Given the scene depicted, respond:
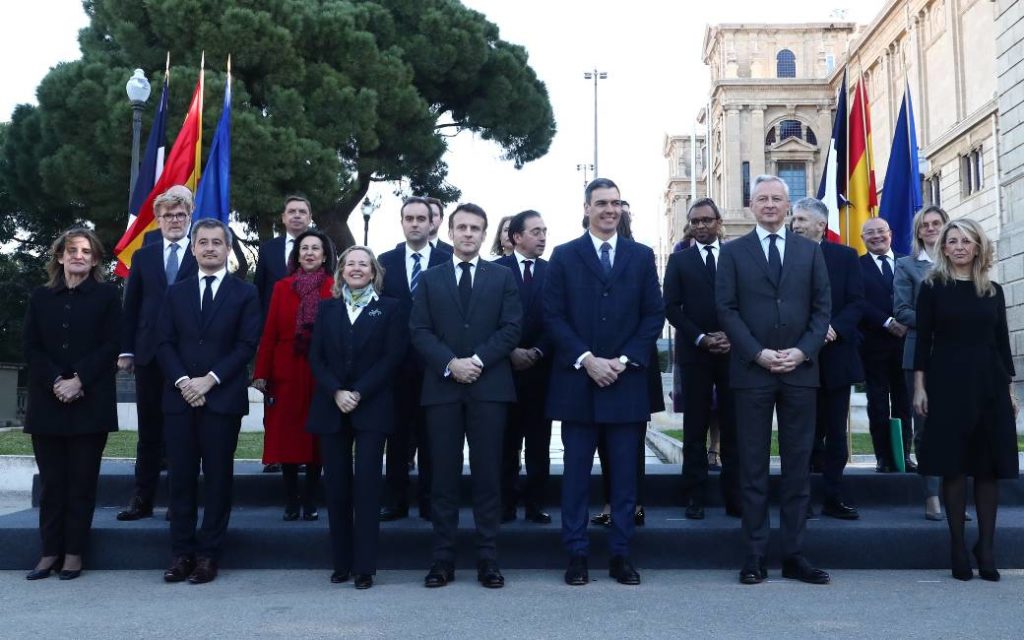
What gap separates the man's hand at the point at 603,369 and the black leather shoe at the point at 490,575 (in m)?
1.16


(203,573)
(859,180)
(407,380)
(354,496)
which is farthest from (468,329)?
(859,180)

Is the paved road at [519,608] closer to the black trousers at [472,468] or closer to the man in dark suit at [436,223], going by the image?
the black trousers at [472,468]

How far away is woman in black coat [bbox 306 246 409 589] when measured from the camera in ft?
17.6

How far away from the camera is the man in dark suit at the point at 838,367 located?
600 cm

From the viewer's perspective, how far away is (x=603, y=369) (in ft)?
17.4

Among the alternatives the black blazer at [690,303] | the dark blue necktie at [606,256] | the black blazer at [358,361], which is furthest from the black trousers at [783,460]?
the black blazer at [358,361]

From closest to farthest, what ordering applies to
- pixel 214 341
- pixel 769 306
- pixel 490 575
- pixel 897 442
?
1. pixel 490 575
2. pixel 769 306
3. pixel 214 341
4. pixel 897 442

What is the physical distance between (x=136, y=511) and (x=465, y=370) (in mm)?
2534

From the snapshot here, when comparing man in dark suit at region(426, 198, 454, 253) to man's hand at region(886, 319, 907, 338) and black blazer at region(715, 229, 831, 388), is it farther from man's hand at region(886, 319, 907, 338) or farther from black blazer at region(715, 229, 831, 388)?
man's hand at region(886, 319, 907, 338)

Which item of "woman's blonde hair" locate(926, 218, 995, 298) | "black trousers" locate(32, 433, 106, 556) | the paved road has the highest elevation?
"woman's blonde hair" locate(926, 218, 995, 298)

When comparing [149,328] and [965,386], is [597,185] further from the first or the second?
[149,328]

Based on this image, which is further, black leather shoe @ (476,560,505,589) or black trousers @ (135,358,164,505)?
black trousers @ (135,358,164,505)

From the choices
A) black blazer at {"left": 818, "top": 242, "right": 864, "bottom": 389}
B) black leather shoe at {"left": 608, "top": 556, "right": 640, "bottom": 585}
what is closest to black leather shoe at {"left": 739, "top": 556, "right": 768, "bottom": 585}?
black leather shoe at {"left": 608, "top": 556, "right": 640, "bottom": 585}

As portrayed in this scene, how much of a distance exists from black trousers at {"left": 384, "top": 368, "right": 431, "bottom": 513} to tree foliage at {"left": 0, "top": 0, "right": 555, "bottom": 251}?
48.3 feet
